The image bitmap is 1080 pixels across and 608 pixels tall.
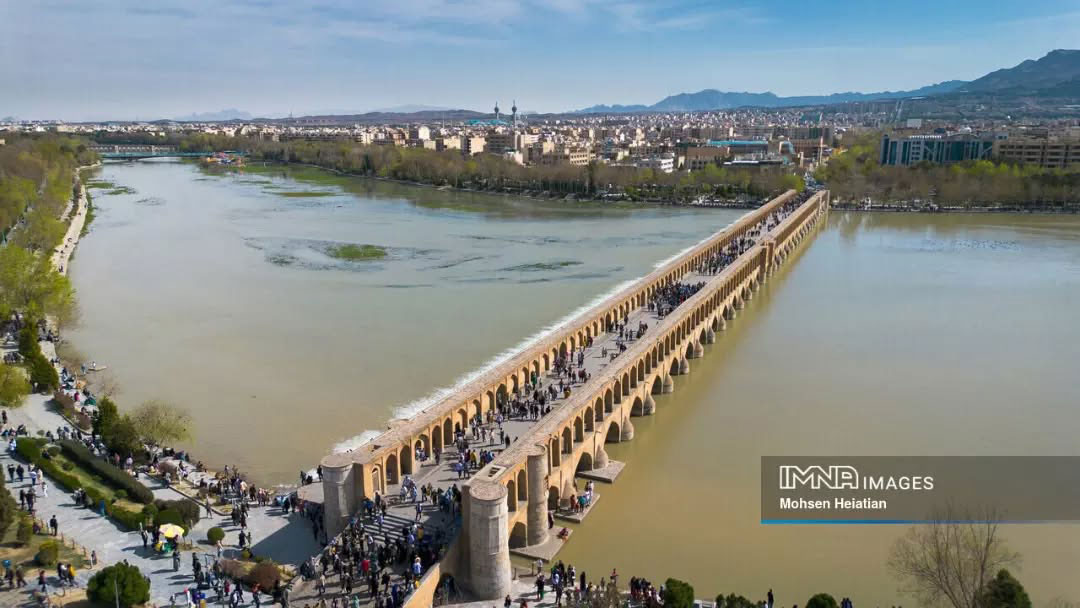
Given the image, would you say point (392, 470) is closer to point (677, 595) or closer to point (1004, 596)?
point (677, 595)

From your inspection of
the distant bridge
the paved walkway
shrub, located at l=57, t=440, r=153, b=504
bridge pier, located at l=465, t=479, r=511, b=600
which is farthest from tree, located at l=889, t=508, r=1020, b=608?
the distant bridge

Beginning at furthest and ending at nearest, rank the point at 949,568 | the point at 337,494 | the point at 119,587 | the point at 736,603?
the point at 337,494
the point at 949,568
the point at 119,587
the point at 736,603

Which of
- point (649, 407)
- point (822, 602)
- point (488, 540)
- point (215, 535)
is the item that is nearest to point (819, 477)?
point (649, 407)

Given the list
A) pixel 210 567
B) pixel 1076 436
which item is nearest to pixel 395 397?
pixel 210 567

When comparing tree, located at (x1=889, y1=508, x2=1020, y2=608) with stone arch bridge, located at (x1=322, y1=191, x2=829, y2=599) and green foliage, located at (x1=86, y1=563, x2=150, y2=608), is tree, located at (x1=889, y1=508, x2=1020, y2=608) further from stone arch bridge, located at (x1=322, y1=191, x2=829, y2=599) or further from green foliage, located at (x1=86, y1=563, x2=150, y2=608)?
green foliage, located at (x1=86, y1=563, x2=150, y2=608)

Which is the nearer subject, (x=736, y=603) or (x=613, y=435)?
Result: (x=736, y=603)

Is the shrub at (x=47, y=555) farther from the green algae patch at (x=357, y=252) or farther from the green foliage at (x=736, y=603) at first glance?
the green algae patch at (x=357, y=252)
